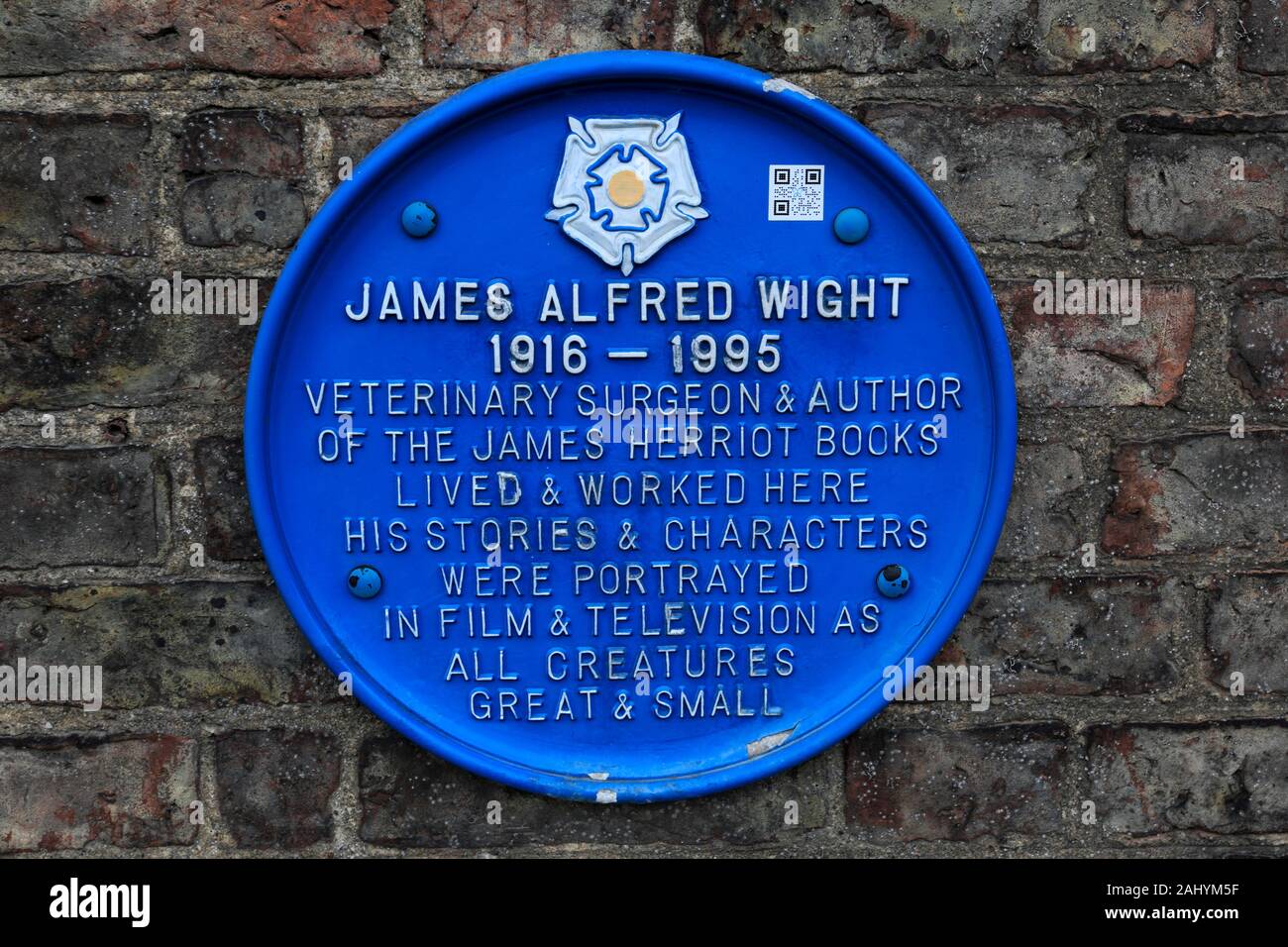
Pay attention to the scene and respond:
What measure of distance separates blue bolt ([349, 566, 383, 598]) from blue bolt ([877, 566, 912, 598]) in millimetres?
480

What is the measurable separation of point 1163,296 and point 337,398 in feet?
2.60

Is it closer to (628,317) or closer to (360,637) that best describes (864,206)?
(628,317)

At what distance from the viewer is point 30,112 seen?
1.00m

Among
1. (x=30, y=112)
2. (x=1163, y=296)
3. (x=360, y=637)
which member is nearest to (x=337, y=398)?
(x=360, y=637)

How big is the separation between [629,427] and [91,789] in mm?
644

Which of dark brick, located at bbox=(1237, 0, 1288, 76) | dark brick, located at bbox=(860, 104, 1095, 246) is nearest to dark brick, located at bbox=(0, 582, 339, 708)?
dark brick, located at bbox=(860, 104, 1095, 246)

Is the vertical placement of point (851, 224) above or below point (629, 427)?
above

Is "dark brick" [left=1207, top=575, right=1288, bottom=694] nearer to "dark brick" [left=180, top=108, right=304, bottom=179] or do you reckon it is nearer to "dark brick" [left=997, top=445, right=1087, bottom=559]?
"dark brick" [left=997, top=445, right=1087, bottom=559]

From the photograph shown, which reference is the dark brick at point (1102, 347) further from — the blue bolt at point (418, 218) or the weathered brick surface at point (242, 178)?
the weathered brick surface at point (242, 178)

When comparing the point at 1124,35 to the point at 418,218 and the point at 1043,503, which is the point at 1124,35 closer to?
the point at 1043,503

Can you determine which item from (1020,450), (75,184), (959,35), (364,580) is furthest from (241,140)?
(1020,450)

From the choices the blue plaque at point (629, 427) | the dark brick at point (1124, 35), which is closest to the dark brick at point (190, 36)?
the blue plaque at point (629, 427)

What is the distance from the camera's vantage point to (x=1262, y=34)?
3.34 ft

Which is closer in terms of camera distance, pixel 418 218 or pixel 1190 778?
pixel 418 218
